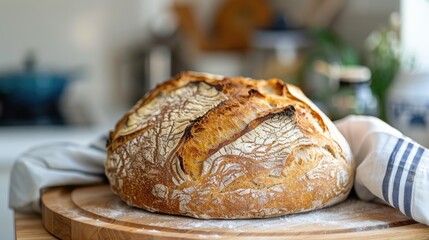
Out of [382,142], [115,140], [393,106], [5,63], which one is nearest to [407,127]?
[393,106]

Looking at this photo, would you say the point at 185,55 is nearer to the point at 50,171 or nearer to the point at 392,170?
the point at 50,171

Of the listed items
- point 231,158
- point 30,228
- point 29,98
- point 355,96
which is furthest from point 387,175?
point 29,98

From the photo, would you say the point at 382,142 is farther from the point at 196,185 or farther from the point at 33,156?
the point at 33,156

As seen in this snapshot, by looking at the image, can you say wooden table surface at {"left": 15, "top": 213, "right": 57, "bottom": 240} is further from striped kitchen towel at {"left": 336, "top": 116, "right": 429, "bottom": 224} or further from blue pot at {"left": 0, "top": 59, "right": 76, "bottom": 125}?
blue pot at {"left": 0, "top": 59, "right": 76, "bottom": 125}

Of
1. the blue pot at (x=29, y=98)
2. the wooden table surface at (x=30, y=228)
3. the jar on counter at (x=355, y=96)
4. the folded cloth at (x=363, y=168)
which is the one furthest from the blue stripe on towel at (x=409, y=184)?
the blue pot at (x=29, y=98)

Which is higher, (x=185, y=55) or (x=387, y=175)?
(x=387, y=175)

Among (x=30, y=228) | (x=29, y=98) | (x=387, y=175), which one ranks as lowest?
(x=29, y=98)
